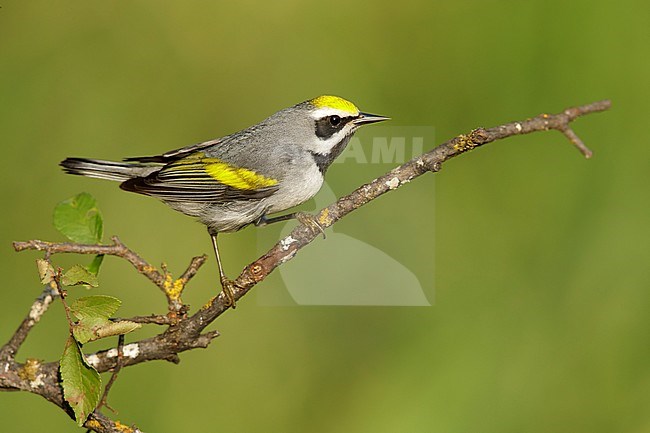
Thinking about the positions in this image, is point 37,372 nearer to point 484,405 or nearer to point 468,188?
point 484,405

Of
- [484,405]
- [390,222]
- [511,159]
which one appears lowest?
[484,405]

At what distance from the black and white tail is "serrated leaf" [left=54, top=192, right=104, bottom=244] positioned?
0.27 m

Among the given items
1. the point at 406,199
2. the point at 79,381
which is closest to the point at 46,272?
the point at 79,381

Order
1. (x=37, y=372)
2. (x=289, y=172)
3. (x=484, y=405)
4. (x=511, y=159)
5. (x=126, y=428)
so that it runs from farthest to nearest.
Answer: (x=511, y=159) → (x=484, y=405) → (x=289, y=172) → (x=37, y=372) → (x=126, y=428)

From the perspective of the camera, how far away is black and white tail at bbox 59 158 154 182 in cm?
184

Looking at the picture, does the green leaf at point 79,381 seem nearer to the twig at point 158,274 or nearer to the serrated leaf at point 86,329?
the serrated leaf at point 86,329

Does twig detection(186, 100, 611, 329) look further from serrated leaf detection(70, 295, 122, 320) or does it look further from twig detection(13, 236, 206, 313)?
serrated leaf detection(70, 295, 122, 320)

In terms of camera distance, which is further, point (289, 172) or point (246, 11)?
point (246, 11)

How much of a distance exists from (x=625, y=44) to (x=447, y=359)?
1164mm

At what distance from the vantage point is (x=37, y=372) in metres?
1.48

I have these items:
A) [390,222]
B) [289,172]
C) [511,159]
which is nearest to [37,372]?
[289,172]

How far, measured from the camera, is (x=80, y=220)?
5.01ft

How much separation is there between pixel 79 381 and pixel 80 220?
384 millimetres

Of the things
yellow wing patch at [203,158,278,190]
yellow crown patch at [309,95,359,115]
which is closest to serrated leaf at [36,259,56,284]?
yellow wing patch at [203,158,278,190]
